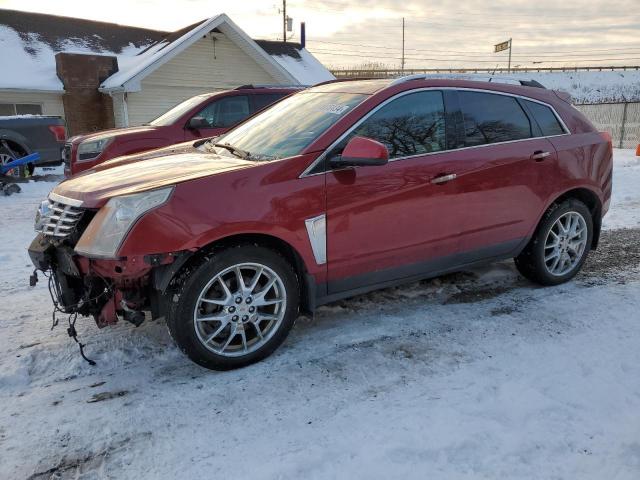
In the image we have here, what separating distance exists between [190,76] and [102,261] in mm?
18041

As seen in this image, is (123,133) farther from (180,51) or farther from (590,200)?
(180,51)

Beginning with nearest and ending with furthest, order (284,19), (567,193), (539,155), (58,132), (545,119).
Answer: (539,155), (545,119), (567,193), (58,132), (284,19)

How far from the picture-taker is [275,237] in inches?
127

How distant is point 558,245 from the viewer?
459 centimetres

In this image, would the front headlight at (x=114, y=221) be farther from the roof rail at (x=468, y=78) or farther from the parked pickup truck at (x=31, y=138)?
the parked pickup truck at (x=31, y=138)

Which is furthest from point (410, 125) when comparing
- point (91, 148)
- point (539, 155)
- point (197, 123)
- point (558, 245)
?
point (91, 148)

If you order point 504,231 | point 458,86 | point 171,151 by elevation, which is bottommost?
point 504,231

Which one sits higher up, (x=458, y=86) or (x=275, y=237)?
(x=458, y=86)

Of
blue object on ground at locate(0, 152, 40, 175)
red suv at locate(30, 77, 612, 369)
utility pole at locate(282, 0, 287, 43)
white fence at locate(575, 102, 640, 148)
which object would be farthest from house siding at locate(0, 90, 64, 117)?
utility pole at locate(282, 0, 287, 43)

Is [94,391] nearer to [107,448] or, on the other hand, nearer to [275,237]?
[107,448]

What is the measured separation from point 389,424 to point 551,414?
0.89 metres

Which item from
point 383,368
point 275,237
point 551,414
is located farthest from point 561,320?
point 275,237

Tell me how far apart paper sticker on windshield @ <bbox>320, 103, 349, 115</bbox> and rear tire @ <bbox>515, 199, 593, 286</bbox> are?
2.12 m

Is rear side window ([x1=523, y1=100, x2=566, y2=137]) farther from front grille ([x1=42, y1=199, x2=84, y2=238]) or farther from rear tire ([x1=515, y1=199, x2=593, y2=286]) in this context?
front grille ([x1=42, y1=199, x2=84, y2=238])
